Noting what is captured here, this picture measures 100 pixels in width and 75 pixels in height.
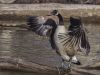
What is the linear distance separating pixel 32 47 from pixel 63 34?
0.41 metres

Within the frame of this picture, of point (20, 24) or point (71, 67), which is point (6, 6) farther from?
point (71, 67)

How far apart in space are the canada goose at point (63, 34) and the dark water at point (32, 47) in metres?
0.13

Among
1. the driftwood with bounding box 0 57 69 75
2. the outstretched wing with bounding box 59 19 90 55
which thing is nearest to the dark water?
the driftwood with bounding box 0 57 69 75

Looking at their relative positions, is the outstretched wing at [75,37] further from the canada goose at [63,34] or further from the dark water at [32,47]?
the dark water at [32,47]

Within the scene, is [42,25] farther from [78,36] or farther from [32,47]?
[32,47]

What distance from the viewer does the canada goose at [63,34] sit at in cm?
170

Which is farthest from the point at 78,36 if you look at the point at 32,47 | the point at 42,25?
the point at 32,47

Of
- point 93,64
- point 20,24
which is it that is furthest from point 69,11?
point 93,64

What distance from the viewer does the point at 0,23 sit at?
2256mm

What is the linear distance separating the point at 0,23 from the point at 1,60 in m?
0.50

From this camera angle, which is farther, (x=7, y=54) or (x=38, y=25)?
(x=7, y=54)

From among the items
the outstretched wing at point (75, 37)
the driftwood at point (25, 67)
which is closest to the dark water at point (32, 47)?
the driftwood at point (25, 67)

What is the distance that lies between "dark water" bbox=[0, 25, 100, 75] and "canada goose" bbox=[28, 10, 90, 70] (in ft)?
0.43

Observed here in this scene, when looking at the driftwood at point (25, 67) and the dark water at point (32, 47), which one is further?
the dark water at point (32, 47)
